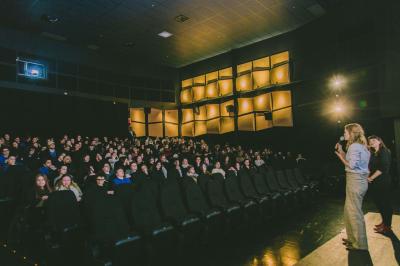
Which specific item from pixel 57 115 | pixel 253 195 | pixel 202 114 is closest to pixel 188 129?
pixel 202 114

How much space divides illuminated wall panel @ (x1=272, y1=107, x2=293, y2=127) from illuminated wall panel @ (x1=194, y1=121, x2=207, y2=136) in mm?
3736

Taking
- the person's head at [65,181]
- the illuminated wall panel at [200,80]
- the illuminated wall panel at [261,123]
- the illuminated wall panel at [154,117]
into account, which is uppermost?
the illuminated wall panel at [200,80]

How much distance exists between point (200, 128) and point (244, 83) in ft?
10.6

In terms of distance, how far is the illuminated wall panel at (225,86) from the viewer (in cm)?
1329

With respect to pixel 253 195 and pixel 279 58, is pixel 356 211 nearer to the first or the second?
pixel 253 195

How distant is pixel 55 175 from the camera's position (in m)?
5.41

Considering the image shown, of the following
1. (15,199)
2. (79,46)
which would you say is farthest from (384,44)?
(79,46)

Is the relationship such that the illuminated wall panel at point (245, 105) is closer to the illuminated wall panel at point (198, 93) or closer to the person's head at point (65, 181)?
the illuminated wall panel at point (198, 93)

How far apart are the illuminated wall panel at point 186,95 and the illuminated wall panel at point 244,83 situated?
9.31 feet

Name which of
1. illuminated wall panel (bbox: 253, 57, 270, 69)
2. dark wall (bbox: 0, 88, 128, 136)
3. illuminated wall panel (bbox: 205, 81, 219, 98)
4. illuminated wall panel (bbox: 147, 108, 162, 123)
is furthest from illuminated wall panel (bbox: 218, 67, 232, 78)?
dark wall (bbox: 0, 88, 128, 136)

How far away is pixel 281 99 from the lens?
11594 millimetres

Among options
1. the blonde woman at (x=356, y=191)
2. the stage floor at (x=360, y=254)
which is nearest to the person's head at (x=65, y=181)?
the stage floor at (x=360, y=254)

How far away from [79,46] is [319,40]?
946cm

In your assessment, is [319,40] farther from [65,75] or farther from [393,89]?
[65,75]
